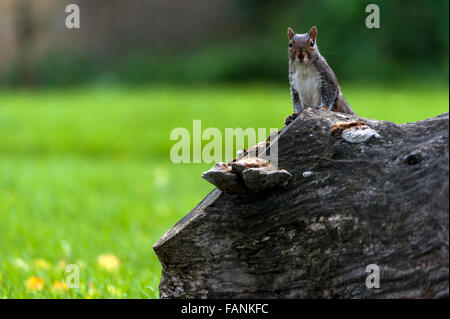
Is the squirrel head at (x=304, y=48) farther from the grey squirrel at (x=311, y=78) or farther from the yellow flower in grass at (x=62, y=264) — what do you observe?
the yellow flower in grass at (x=62, y=264)

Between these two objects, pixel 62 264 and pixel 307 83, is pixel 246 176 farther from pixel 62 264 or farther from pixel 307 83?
pixel 62 264

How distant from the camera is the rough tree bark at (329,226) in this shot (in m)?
2.18

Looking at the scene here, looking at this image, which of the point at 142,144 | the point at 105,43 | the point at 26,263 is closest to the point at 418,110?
the point at 142,144

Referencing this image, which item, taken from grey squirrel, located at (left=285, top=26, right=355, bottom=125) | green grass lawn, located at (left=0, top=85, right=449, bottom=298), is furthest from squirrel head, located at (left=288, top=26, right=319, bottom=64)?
green grass lawn, located at (left=0, top=85, right=449, bottom=298)

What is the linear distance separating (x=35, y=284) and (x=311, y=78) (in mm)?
2019

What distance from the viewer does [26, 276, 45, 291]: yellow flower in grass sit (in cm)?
376

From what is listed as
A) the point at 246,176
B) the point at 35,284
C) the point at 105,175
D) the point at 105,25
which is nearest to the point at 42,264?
the point at 35,284

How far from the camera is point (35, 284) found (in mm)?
3783

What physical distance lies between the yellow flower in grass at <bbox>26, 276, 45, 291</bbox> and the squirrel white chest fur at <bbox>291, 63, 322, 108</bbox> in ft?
6.20

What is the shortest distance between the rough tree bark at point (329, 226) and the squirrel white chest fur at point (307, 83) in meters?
0.61

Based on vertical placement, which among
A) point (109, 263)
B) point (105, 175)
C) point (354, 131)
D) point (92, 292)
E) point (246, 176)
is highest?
point (105, 175)

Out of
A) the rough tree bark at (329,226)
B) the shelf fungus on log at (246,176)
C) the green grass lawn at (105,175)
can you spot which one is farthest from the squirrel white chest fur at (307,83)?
the green grass lawn at (105,175)
